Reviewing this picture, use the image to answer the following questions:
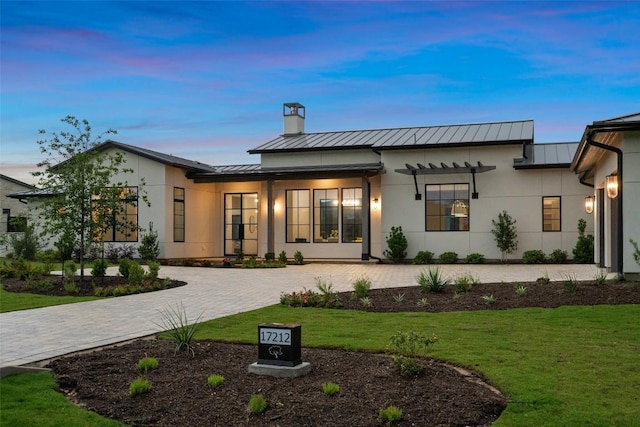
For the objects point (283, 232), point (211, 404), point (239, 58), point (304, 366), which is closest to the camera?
point (211, 404)

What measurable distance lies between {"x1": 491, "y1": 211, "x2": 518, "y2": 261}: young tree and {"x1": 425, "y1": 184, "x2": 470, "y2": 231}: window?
1107mm

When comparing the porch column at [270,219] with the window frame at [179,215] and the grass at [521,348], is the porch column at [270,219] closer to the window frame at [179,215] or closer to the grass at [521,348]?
the window frame at [179,215]

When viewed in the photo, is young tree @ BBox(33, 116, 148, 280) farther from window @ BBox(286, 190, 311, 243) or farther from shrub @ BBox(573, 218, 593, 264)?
shrub @ BBox(573, 218, 593, 264)

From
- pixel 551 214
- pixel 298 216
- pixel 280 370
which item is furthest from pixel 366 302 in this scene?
pixel 298 216

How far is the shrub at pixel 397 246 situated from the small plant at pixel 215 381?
53.2 ft

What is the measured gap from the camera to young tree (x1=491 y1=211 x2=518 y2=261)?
20250 millimetres

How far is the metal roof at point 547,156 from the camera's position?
65.9 feet

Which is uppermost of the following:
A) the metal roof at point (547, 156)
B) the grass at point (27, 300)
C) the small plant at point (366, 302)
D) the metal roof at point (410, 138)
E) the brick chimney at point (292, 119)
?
the brick chimney at point (292, 119)

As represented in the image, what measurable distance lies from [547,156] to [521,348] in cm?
1626

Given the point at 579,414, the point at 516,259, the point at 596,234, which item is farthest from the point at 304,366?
the point at 516,259

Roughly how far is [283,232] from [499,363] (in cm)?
1840

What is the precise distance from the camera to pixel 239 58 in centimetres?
1256

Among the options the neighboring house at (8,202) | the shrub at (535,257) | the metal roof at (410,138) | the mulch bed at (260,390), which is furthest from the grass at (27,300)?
the neighboring house at (8,202)

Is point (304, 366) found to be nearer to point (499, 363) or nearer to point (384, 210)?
point (499, 363)
